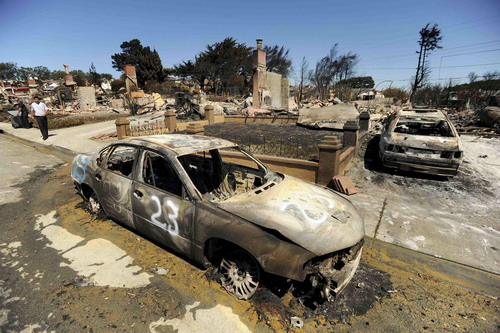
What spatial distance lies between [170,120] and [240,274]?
9.98 meters

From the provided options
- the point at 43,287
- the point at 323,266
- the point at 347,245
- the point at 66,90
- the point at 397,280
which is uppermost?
the point at 66,90

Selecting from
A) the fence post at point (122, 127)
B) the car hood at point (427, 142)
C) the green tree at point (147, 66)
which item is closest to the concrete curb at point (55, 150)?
the fence post at point (122, 127)

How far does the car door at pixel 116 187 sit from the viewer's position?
140 inches

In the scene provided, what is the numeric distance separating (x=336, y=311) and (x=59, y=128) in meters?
18.5

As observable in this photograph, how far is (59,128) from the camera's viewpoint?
15578 millimetres

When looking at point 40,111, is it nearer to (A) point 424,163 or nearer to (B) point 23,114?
(B) point 23,114

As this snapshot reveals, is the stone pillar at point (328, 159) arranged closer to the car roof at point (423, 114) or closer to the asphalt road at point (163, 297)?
the asphalt road at point (163, 297)

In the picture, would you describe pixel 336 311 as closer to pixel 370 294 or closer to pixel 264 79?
pixel 370 294

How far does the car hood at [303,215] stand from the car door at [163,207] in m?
0.51

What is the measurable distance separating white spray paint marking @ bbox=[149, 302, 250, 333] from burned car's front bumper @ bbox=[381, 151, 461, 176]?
6.19 meters

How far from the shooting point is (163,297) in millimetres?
2773

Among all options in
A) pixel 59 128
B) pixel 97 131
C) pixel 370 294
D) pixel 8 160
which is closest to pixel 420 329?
pixel 370 294

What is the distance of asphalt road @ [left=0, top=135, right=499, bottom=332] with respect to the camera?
2.47 meters

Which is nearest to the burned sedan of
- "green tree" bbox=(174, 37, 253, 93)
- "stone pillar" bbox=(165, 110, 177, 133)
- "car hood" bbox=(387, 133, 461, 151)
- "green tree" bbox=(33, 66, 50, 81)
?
"car hood" bbox=(387, 133, 461, 151)
